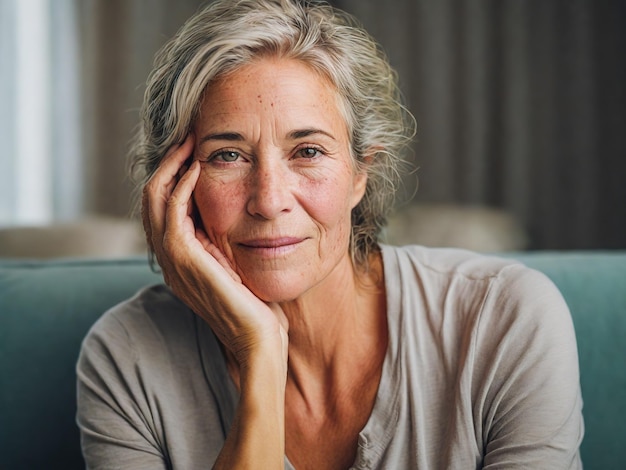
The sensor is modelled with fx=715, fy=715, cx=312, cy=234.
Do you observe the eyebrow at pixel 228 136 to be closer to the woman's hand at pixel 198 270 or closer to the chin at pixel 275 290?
the woman's hand at pixel 198 270

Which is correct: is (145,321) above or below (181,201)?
below

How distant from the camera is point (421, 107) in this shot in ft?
15.9

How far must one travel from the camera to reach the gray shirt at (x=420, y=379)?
3.78 feet

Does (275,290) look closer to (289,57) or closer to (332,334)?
(332,334)

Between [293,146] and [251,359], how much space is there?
1.19ft

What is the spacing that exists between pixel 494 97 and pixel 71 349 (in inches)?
151

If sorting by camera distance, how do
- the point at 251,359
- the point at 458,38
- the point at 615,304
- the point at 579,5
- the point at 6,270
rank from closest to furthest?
the point at 251,359 → the point at 615,304 → the point at 6,270 → the point at 579,5 → the point at 458,38

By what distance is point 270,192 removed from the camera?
1.16 meters

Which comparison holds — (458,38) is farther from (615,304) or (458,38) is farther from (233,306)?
(233,306)

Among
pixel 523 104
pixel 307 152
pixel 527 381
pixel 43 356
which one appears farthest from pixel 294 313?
pixel 523 104

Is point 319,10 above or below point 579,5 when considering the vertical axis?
below

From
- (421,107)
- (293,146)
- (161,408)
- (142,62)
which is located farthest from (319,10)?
(142,62)

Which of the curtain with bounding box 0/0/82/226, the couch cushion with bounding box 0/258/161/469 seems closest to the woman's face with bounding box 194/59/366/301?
the couch cushion with bounding box 0/258/161/469

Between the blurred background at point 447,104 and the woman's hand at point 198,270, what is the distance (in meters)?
3.06
